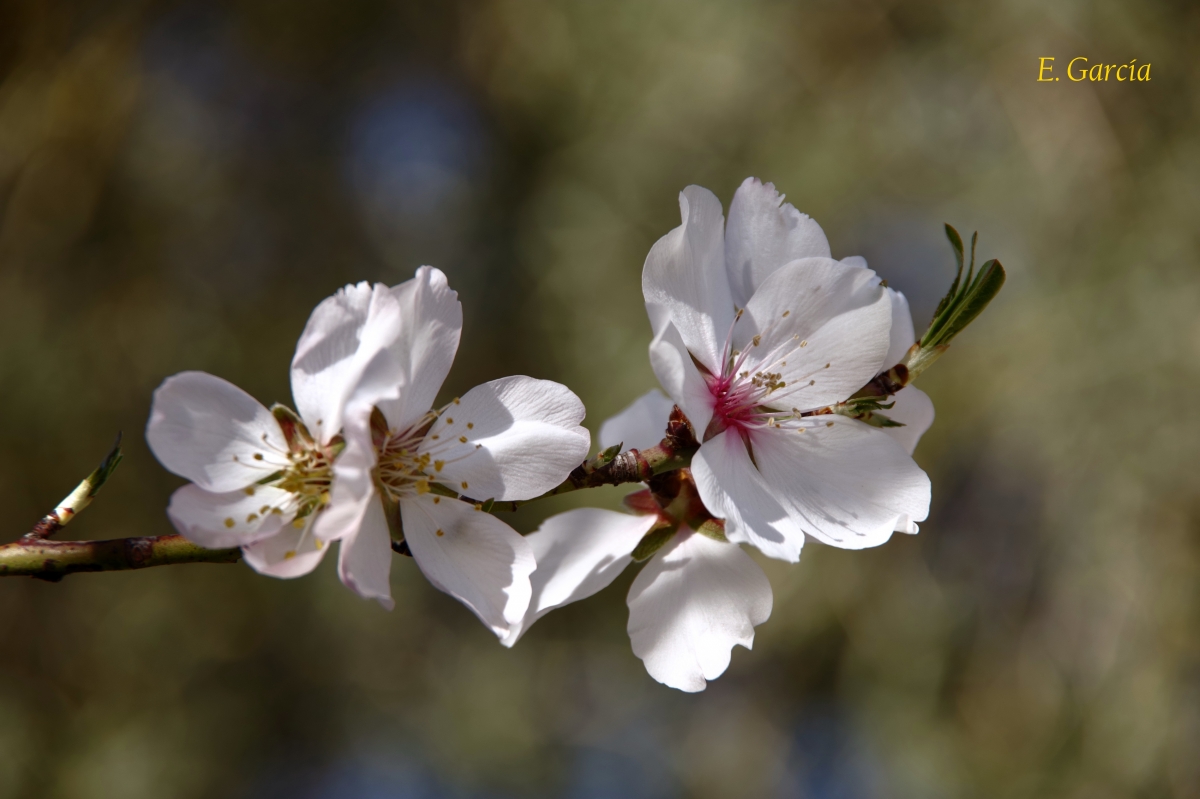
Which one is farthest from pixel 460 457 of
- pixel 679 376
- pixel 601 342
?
pixel 601 342

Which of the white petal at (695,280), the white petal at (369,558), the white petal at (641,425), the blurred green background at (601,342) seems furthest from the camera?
the blurred green background at (601,342)

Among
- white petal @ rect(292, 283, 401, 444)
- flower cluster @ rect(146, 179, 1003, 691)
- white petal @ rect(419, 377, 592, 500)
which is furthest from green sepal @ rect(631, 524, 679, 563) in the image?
white petal @ rect(292, 283, 401, 444)

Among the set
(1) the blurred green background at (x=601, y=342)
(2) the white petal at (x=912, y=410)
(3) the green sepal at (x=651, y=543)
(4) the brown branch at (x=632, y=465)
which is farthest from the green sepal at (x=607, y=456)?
(1) the blurred green background at (x=601, y=342)

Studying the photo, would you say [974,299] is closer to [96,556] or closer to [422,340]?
[422,340]

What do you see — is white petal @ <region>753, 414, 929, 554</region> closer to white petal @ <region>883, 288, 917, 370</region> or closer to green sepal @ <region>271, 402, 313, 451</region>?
white petal @ <region>883, 288, 917, 370</region>

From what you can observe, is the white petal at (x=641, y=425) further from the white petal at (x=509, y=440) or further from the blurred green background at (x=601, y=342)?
the blurred green background at (x=601, y=342)

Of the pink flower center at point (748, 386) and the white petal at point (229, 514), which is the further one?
the pink flower center at point (748, 386)
